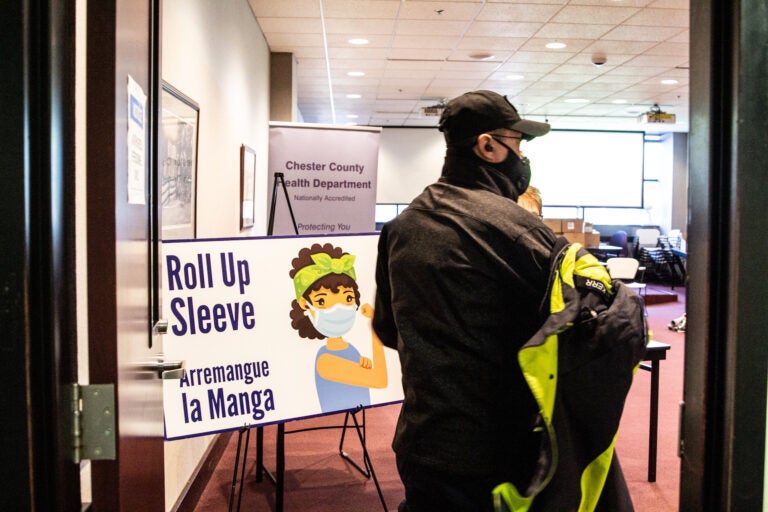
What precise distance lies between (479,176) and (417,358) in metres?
0.42

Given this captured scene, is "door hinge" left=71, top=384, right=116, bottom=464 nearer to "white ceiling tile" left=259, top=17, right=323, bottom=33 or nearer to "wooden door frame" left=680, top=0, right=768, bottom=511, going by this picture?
"wooden door frame" left=680, top=0, right=768, bottom=511

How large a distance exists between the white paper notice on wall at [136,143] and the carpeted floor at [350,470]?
6.94ft

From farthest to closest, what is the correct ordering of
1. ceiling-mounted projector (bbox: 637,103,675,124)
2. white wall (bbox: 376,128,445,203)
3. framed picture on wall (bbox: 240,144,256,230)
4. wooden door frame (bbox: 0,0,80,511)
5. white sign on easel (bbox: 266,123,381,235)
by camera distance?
white wall (bbox: 376,128,445,203)
ceiling-mounted projector (bbox: 637,103,675,124)
white sign on easel (bbox: 266,123,381,235)
framed picture on wall (bbox: 240,144,256,230)
wooden door frame (bbox: 0,0,80,511)

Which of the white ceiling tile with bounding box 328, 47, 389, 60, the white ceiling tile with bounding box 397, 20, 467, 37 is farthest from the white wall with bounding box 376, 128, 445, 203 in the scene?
the white ceiling tile with bounding box 397, 20, 467, 37

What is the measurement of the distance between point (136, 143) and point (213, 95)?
8.02ft

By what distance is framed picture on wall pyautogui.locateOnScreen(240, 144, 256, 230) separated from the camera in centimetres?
434

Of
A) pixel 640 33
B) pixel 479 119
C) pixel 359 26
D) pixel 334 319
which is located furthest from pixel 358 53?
pixel 479 119

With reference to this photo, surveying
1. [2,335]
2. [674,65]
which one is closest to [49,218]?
[2,335]

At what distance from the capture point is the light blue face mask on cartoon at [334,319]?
7.92 ft

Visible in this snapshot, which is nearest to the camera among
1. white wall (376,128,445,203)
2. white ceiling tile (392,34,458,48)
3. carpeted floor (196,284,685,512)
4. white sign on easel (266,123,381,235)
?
carpeted floor (196,284,685,512)

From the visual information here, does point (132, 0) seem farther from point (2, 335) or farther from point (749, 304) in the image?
point (749, 304)

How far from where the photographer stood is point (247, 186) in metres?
4.50

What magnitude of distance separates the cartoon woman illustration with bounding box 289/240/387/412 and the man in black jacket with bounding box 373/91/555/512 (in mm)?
1040

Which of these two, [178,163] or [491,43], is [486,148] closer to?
[178,163]
